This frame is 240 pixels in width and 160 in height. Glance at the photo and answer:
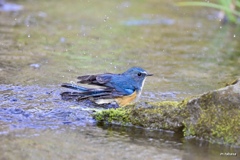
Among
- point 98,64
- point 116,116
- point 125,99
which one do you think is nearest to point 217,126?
point 116,116

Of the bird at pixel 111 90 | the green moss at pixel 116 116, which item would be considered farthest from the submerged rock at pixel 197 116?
the bird at pixel 111 90

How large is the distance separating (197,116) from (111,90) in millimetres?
1174

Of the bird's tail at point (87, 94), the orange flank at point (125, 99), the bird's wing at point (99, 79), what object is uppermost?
the bird's wing at point (99, 79)

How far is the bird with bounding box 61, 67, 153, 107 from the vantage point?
513 cm

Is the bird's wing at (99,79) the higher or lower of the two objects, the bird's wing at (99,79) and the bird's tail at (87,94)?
the higher

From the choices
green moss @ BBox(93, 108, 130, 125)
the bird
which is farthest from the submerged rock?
the bird

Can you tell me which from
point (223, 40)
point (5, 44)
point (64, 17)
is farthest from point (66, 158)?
point (64, 17)

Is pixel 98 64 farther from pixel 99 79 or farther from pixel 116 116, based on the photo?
pixel 116 116

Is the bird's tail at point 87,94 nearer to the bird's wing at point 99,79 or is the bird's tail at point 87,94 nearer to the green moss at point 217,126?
the bird's wing at point 99,79

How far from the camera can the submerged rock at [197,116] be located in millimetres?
4129

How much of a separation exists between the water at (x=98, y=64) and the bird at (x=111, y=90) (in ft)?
0.60

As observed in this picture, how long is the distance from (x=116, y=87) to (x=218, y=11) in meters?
7.20

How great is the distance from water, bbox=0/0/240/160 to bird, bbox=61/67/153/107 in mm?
182

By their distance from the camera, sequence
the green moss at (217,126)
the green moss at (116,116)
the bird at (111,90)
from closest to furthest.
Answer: the green moss at (217,126) → the green moss at (116,116) → the bird at (111,90)
